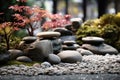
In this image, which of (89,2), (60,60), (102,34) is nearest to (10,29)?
(60,60)

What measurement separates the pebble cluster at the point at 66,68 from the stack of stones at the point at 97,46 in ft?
5.08

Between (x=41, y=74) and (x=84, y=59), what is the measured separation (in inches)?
94.9

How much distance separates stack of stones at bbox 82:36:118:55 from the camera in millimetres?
10984

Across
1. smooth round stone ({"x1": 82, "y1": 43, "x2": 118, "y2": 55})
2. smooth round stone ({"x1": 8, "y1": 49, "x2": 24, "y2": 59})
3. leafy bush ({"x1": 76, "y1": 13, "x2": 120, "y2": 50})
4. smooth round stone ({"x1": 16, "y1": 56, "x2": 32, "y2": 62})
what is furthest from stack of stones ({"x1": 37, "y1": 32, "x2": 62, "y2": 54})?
leafy bush ({"x1": 76, "y1": 13, "x2": 120, "y2": 50})

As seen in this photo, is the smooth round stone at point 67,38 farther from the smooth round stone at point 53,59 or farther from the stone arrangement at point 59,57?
the smooth round stone at point 53,59

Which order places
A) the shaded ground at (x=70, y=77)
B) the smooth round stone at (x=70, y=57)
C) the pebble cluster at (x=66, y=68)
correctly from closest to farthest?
the shaded ground at (x=70, y=77), the pebble cluster at (x=66, y=68), the smooth round stone at (x=70, y=57)

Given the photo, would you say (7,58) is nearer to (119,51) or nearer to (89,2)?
(119,51)

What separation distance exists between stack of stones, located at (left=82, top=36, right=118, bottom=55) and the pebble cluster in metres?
1.55

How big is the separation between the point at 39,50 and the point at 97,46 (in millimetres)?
2822

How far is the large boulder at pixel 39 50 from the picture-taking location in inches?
357

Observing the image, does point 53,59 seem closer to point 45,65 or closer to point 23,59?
point 45,65

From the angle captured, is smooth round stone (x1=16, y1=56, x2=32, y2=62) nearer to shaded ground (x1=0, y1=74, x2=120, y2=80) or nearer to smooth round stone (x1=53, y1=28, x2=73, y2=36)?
shaded ground (x1=0, y1=74, x2=120, y2=80)

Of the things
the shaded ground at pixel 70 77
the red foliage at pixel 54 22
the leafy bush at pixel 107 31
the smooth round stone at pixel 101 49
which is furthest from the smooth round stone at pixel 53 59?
the leafy bush at pixel 107 31

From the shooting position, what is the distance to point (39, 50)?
9.09 meters
